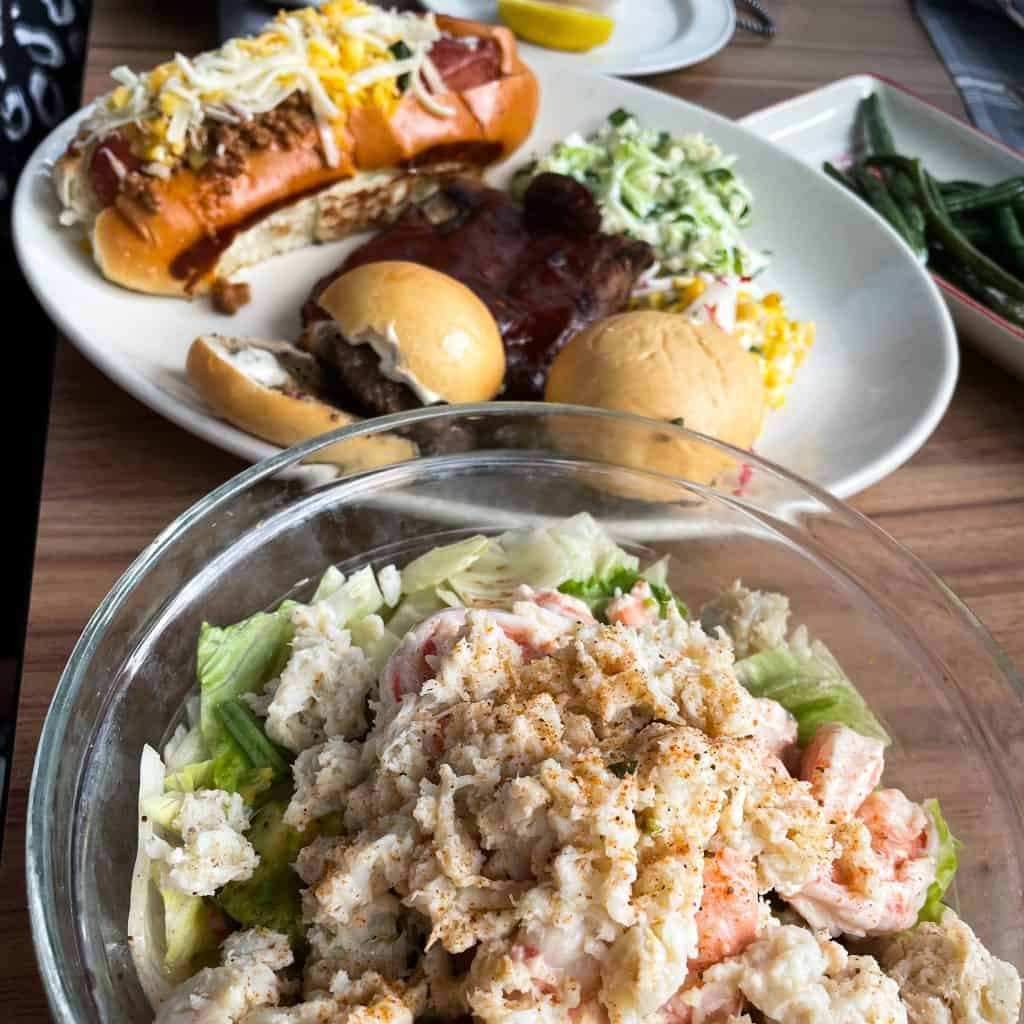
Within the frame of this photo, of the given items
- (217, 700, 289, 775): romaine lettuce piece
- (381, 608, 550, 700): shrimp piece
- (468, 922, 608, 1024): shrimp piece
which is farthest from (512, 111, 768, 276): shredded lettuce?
(468, 922, 608, 1024): shrimp piece

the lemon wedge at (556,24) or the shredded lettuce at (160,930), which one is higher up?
the lemon wedge at (556,24)

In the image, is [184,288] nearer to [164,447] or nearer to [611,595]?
[164,447]

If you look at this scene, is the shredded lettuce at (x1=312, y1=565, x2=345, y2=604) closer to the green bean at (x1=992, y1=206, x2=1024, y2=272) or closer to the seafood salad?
the seafood salad

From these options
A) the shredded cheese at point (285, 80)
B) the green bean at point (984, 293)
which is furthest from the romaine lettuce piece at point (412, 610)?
the green bean at point (984, 293)

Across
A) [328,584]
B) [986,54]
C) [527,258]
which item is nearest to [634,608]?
[328,584]

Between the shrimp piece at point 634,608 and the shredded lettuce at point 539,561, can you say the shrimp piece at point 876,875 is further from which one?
the shredded lettuce at point 539,561

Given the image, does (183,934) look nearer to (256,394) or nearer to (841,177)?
(256,394)
